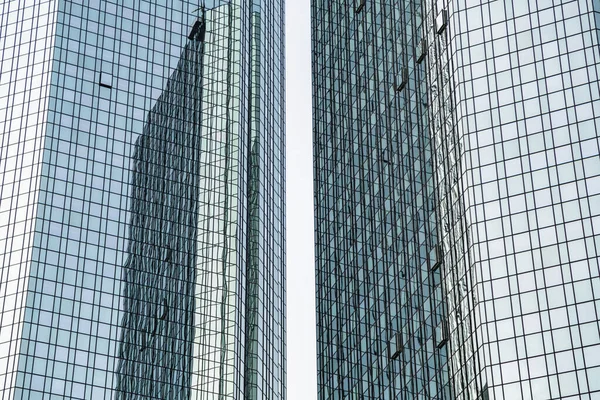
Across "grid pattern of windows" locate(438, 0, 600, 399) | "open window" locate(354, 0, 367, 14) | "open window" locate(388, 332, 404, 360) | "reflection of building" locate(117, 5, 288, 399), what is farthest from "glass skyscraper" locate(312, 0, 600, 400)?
"reflection of building" locate(117, 5, 288, 399)

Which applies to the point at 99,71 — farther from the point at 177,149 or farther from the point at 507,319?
the point at 507,319

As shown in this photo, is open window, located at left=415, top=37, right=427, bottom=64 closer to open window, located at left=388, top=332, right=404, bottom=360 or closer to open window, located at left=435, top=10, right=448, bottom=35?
open window, located at left=435, top=10, right=448, bottom=35

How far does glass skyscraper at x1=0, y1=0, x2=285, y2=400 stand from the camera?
134 m

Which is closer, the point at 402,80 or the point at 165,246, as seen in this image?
the point at 402,80

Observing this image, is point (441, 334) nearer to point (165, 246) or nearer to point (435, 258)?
point (435, 258)

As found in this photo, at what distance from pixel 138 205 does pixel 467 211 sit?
45546mm

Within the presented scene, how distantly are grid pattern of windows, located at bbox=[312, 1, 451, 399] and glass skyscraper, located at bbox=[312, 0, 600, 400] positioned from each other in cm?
27

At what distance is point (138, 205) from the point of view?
146375 mm

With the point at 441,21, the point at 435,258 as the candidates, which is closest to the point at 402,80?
the point at 441,21

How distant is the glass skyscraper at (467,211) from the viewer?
4208 inches

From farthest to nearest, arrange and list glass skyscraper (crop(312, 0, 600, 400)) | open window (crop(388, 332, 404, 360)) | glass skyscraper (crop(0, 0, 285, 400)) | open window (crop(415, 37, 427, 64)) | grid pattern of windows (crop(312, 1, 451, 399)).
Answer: open window (crop(415, 37, 427, 64))
glass skyscraper (crop(0, 0, 285, 400))
open window (crop(388, 332, 404, 360))
grid pattern of windows (crop(312, 1, 451, 399))
glass skyscraper (crop(312, 0, 600, 400))

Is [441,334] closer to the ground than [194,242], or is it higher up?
closer to the ground

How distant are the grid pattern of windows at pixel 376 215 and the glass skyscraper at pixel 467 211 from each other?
27 centimetres

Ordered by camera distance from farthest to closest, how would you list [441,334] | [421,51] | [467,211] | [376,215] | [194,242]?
[194,242]
[376,215]
[421,51]
[441,334]
[467,211]
